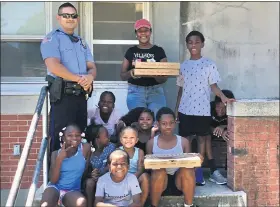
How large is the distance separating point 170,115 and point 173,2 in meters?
2.29

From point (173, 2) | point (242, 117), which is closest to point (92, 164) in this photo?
point (242, 117)

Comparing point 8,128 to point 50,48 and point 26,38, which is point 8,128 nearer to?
point 26,38

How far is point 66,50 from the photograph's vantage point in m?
4.37

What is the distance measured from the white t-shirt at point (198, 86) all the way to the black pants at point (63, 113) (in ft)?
4.23

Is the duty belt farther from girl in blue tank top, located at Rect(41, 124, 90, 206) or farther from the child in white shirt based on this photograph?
the child in white shirt

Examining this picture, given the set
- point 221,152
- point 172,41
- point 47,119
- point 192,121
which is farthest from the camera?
point 172,41

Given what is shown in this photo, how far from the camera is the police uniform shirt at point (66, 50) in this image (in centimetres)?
427

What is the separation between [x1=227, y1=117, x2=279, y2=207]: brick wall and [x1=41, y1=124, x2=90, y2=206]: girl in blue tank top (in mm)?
1629

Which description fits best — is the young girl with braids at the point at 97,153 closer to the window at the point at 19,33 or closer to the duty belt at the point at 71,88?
the duty belt at the point at 71,88

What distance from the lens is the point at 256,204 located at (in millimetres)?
4629

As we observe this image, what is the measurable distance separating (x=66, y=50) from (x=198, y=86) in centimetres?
163

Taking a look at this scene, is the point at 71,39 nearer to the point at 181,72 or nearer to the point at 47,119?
the point at 47,119

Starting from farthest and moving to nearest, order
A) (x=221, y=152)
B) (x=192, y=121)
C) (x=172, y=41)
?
(x=172, y=41) < (x=221, y=152) < (x=192, y=121)

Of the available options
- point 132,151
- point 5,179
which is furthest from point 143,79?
point 5,179
